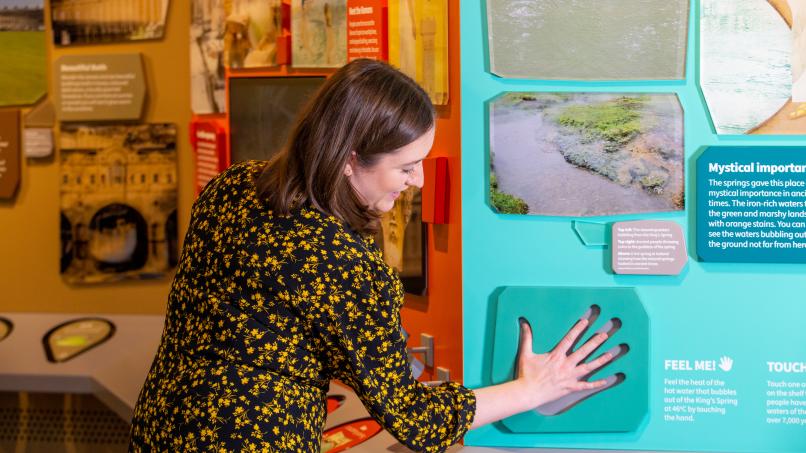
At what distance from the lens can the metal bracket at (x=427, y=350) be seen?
1.87 metres

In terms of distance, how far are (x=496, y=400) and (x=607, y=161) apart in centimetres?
46

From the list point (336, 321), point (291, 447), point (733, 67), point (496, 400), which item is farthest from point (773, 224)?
point (291, 447)

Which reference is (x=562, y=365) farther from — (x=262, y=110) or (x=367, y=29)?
(x=262, y=110)

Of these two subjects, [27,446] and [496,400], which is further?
[27,446]

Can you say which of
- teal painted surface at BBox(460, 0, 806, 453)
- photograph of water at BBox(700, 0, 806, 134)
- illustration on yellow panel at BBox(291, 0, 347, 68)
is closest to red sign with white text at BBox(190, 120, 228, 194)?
illustration on yellow panel at BBox(291, 0, 347, 68)

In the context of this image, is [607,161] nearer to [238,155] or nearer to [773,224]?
[773,224]

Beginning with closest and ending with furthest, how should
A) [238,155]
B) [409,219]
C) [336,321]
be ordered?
1. [336,321]
2. [409,219]
3. [238,155]

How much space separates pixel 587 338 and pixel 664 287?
165mm

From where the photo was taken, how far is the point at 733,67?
159cm

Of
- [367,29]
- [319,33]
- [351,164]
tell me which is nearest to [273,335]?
[351,164]

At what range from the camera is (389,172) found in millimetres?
1424

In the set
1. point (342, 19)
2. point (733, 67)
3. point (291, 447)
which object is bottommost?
point (291, 447)

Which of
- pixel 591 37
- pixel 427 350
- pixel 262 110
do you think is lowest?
pixel 427 350

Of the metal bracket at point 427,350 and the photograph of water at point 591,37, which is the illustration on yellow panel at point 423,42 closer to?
the photograph of water at point 591,37
